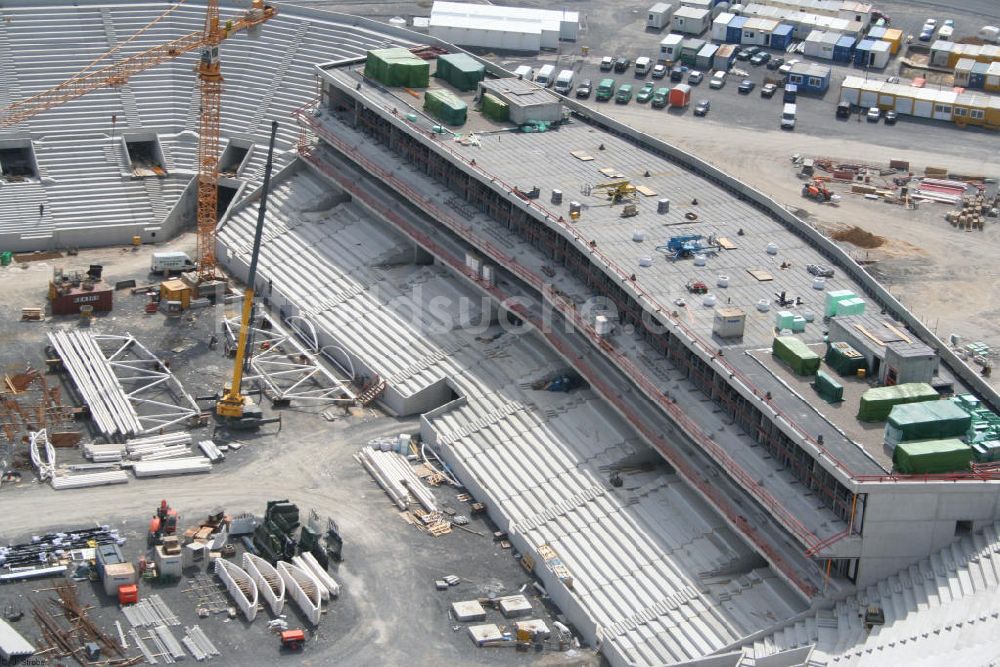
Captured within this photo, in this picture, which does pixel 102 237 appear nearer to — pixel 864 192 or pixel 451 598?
pixel 451 598

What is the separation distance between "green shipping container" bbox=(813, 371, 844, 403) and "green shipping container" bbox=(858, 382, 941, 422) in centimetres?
143

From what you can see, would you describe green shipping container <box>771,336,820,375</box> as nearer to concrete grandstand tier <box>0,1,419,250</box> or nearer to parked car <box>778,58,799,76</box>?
concrete grandstand tier <box>0,1,419,250</box>

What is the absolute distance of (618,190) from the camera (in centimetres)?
11012

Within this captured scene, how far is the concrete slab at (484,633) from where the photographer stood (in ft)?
270

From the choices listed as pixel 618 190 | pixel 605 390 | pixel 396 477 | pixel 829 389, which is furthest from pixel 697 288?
pixel 396 477

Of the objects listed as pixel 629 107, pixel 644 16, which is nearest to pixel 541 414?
pixel 629 107

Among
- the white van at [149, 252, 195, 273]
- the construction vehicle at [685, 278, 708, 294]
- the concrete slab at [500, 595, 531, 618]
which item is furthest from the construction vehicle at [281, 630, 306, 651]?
the white van at [149, 252, 195, 273]

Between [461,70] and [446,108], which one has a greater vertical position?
[461,70]

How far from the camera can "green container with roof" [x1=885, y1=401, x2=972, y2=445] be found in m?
80.2

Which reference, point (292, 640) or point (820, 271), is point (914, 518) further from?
point (292, 640)

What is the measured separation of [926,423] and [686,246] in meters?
25.6

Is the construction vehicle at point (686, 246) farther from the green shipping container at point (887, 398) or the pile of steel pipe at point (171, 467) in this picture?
the pile of steel pipe at point (171, 467)

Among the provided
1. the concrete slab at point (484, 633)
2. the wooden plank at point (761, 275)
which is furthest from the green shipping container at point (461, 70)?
the concrete slab at point (484, 633)

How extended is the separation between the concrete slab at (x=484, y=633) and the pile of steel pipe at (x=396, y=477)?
11.7 m
